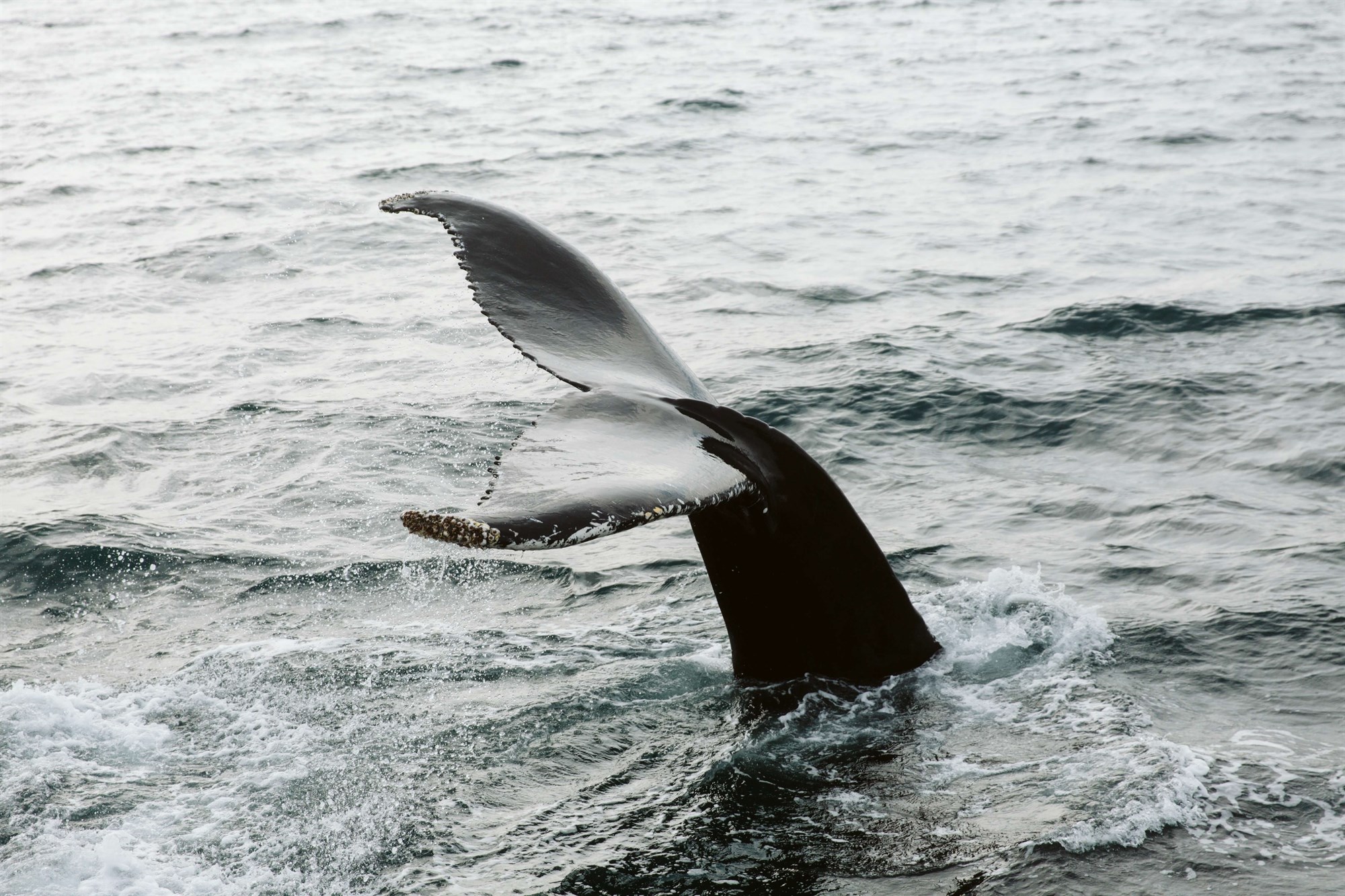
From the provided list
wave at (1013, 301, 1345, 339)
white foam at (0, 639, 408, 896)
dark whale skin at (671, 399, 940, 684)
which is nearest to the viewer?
white foam at (0, 639, 408, 896)

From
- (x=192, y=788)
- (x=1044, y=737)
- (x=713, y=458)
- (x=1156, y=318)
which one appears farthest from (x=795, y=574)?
(x=1156, y=318)

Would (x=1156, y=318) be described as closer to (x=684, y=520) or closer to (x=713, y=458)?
(x=684, y=520)

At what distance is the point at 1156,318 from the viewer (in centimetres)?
1069

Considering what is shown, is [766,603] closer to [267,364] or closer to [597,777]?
[597,777]

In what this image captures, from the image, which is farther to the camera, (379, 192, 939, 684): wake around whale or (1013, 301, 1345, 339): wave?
(1013, 301, 1345, 339): wave

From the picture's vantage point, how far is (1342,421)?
27.7ft

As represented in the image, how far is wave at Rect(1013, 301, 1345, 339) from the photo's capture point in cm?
1050

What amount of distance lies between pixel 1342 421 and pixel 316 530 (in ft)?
19.4

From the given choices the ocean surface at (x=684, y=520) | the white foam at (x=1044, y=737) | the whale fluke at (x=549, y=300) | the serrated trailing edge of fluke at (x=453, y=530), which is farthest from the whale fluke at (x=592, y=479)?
the white foam at (x=1044, y=737)

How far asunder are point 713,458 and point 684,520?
12.3 ft

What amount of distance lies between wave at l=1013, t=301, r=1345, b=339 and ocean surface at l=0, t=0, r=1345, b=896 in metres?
0.05

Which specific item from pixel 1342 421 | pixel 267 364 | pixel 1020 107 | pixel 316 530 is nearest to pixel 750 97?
pixel 1020 107

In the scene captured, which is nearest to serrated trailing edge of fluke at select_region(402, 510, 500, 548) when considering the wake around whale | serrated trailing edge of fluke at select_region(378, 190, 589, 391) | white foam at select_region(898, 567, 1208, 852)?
the wake around whale

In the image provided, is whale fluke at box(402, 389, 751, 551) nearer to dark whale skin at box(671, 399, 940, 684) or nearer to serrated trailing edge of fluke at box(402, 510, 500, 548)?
serrated trailing edge of fluke at box(402, 510, 500, 548)
